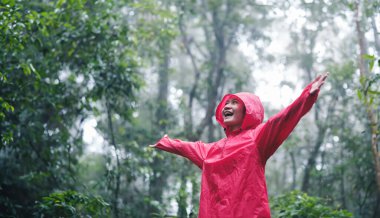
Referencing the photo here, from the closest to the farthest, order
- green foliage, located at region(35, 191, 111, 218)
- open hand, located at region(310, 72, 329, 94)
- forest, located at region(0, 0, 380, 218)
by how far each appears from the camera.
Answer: open hand, located at region(310, 72, 329, 94)
green foliage, located at region(35, 191, 111, 218)
forest, located at region(0, 0, 380, 218)

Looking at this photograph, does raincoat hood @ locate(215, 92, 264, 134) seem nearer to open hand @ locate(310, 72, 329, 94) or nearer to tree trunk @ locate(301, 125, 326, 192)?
open hand @ locate(310, 72, 329, 94)

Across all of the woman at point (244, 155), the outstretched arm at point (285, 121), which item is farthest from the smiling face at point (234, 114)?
the outstretched arm at point (285, 121)

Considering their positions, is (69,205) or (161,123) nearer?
(69,205)

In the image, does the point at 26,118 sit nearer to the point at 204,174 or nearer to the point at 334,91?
the point at 204,174

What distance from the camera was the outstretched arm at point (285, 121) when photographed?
2459mm

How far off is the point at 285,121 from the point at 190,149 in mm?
923

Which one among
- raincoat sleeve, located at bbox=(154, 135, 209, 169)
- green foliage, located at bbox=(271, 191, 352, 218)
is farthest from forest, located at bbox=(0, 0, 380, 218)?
raincoat sleeve, located at bbox=(154, 135, 209, 169)

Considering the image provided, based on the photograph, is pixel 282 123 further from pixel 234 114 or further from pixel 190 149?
pixel 190 149

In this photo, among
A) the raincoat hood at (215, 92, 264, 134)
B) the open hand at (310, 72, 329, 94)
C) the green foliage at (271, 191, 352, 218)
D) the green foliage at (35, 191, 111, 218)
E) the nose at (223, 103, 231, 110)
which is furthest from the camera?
the green foliage at (271, 191, 352, 218)

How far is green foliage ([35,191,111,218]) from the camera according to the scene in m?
3.77

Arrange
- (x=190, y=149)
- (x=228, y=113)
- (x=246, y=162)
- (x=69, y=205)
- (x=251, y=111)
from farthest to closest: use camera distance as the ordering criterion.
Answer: (x=69, y=205), (x=190, y=149), (x=228, y=113), (x=251, y=111), (x=246, y=162)

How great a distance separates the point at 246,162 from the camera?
108 inches

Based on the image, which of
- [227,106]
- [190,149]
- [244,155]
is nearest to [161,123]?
[190,149]

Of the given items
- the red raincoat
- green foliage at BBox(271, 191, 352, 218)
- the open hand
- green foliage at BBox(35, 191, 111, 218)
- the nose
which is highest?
the open hand
